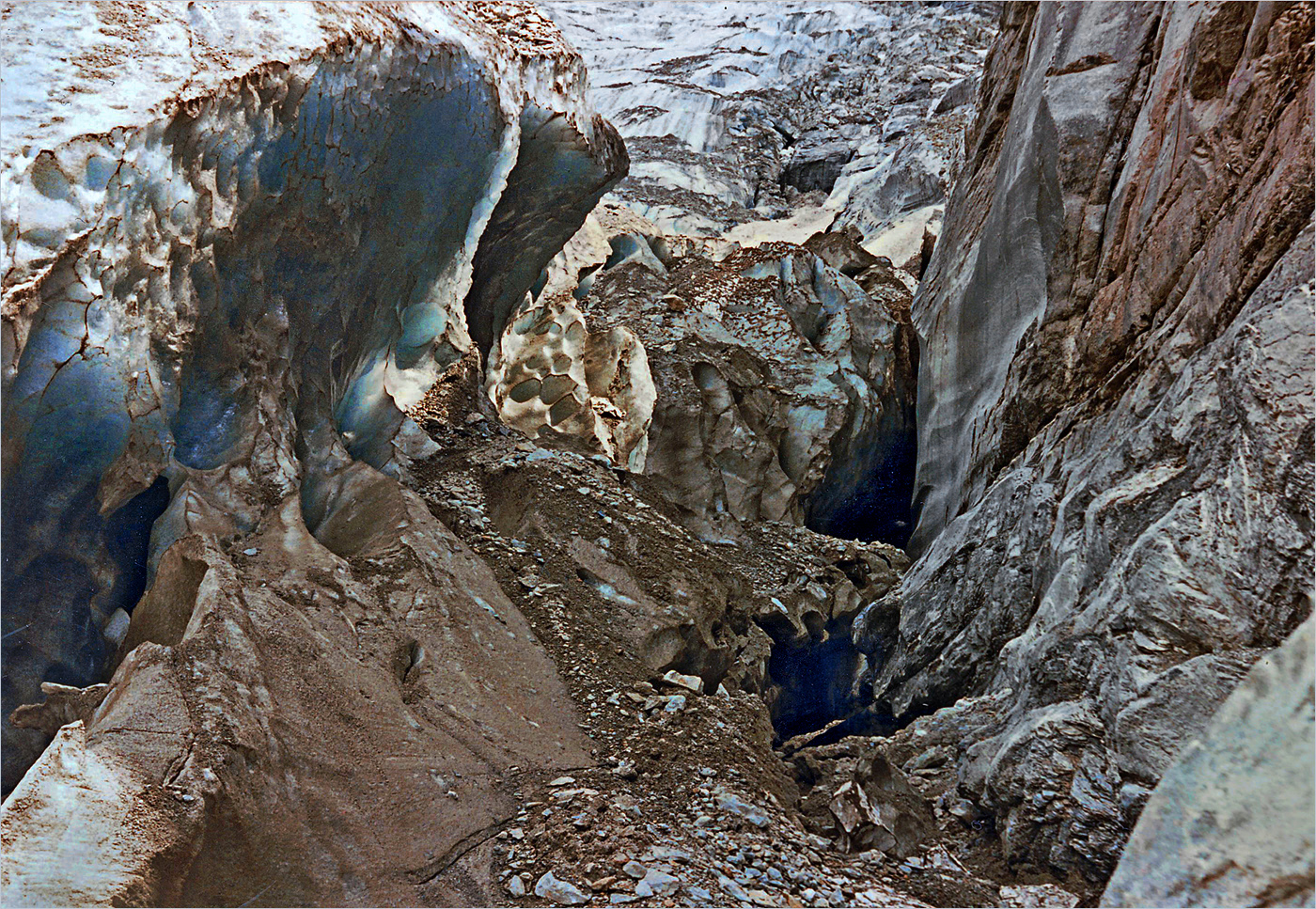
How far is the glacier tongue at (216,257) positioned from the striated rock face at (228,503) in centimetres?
2

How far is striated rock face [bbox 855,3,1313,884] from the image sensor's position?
356cm

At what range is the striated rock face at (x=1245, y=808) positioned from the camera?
1659 mm

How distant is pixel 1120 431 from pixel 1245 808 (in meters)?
3.70

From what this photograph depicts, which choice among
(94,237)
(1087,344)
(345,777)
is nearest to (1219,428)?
(1087,344)

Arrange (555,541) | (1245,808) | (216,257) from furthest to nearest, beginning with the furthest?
(555,541)
(216,257)
(1245,808)

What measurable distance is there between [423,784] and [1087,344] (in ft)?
17.5

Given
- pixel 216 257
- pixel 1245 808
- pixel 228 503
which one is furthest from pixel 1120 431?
pixel 216 257

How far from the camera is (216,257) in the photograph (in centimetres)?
479

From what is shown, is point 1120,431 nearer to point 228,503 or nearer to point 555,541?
point 555,541

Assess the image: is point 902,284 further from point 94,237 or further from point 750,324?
point 94,237

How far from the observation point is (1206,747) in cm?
186

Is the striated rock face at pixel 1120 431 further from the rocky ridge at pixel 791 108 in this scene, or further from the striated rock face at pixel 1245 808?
the rocky ridge at pixel 791 108

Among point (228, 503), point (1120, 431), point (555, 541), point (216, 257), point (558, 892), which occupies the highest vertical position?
point (1120, 431)

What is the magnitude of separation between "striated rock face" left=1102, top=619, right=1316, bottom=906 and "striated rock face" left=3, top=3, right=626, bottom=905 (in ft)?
8.48
